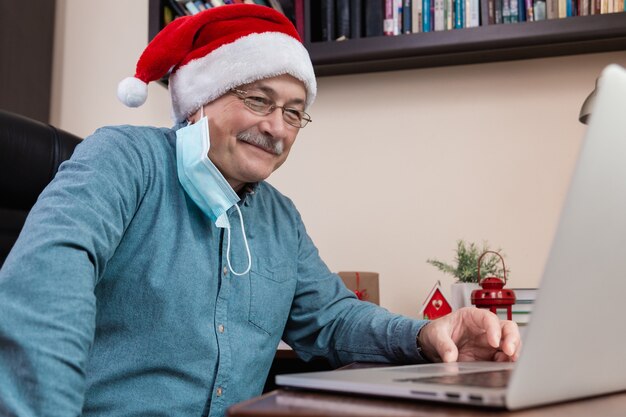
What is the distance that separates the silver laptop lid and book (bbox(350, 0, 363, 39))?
1512mm

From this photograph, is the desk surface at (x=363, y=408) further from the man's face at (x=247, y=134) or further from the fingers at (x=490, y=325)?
the man's face at (x=247, y=134)

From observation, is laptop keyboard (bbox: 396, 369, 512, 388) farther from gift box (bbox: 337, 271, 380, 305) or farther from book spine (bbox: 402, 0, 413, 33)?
book spine (bbox: 402, 0, 413, 33)

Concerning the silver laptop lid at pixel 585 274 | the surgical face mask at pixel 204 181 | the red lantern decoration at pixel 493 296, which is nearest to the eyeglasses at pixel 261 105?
the surgical face mask at pixel 204 181

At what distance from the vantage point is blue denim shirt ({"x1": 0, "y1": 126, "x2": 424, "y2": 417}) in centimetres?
64

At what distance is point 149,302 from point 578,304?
70 centimetres

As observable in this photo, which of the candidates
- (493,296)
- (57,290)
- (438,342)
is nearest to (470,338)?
(438,342)

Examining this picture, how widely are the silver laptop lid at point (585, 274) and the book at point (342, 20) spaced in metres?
1.53

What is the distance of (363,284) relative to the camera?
5.59 feet

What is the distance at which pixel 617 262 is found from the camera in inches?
19.1

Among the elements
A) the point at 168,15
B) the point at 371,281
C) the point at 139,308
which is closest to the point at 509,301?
the point at 371,281

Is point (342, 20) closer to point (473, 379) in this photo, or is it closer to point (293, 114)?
point (293, 114)

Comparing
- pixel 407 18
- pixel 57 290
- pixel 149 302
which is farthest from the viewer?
pixel 407 18

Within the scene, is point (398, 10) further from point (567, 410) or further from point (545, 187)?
point (567, 410)

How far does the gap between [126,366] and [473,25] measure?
1368 millimetres
